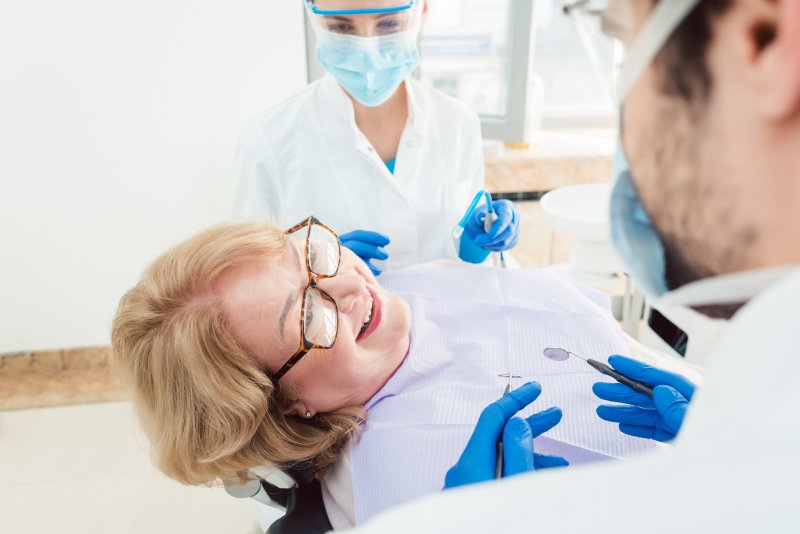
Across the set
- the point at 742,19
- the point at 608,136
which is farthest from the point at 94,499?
the point at 608,136

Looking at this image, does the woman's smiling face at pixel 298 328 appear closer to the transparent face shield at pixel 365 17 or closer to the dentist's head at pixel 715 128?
the transparent face shield at pixel 365 17

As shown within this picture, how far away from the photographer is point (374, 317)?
1.31m

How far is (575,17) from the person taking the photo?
0.61 meters

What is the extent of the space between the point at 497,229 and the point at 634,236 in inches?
43.5

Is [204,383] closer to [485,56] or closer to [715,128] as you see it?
[715,128]

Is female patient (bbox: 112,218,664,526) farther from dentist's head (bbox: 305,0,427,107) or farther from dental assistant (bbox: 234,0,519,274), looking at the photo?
dentist's head (bbox: 305,0,427,107)

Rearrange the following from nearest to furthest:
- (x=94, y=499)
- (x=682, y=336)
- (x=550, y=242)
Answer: (x=682, y=336), (x=94, y=499), (x=550, y=242)

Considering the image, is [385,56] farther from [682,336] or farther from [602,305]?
[682,336]

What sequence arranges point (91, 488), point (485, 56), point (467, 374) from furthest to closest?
point (485, 56), point (91, 488), point (467, 374)

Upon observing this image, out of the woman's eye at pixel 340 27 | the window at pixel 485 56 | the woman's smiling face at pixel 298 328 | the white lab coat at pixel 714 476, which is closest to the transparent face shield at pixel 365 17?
the woman's eye at pixel 340 27

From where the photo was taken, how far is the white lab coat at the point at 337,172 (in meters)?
1.68

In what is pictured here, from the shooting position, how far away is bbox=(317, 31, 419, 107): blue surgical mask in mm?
1573

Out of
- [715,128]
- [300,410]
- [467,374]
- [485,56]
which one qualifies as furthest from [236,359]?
[485,56]

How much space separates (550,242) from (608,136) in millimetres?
689
